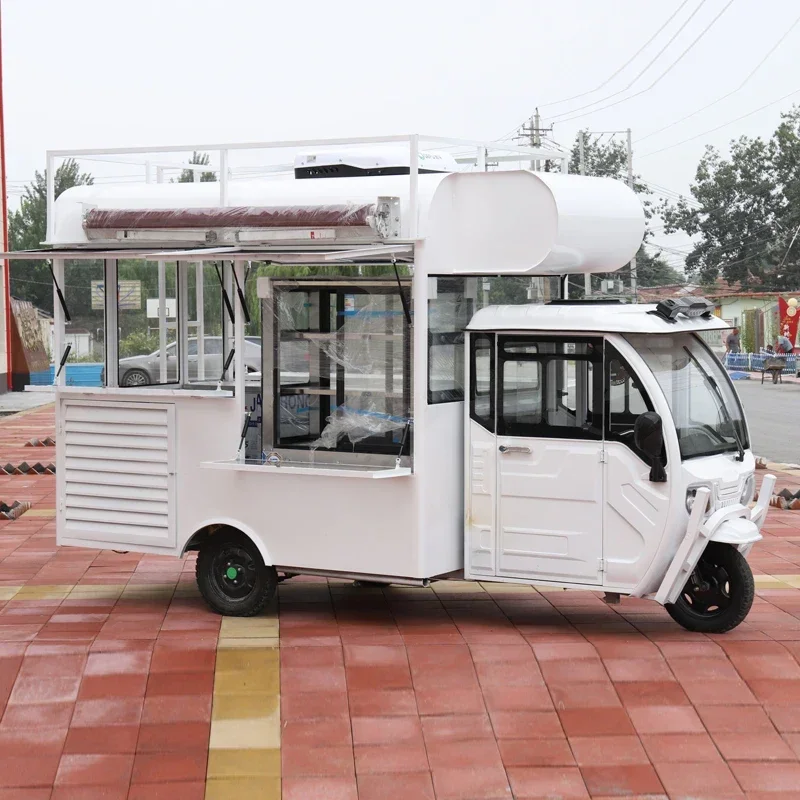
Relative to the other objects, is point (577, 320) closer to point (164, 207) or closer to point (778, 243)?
point (164, 207)

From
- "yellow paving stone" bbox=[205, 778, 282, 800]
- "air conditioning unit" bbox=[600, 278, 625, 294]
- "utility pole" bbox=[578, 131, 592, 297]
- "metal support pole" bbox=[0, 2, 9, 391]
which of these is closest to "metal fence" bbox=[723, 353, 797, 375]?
"air conditioning unit" bbox=[600, 278, 625, 294]

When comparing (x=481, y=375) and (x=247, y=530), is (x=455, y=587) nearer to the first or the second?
(x=247, y=530)

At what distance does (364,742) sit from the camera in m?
6.15

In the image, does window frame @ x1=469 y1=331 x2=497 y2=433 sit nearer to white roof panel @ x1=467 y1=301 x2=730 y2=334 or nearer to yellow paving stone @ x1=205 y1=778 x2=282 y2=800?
white roof panel @ x1=467 y1=301 x2=730 y2=334

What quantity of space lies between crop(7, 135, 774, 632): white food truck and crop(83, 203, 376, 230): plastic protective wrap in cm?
2

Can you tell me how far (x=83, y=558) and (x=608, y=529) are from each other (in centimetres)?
459

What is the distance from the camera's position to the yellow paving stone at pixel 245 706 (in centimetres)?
644

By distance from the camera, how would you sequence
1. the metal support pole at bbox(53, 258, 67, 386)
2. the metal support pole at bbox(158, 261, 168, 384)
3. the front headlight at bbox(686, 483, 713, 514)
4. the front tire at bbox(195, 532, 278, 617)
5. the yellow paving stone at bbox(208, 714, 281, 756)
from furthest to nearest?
the metal support pole at bbox(158, 261, 168, 384)
the metal support pole at bbox(53, 258, 67, 386)
the front tire at bbox(195, 532, 278, 617)
the front headlight at bbox(686, 483, 713, 514)
the yellow paving stone at bbox(208, 714, 281, 756)

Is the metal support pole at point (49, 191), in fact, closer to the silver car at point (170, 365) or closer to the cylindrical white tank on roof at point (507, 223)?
the silver car at point (170, 365)

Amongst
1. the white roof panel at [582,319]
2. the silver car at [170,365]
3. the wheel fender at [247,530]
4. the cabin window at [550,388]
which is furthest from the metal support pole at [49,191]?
the cabin window at [550,388]

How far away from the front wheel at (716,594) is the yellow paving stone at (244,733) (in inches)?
102

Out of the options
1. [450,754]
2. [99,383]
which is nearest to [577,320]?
[450,754]

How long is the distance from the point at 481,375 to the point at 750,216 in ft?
197

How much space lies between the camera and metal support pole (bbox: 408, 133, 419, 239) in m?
7.61
